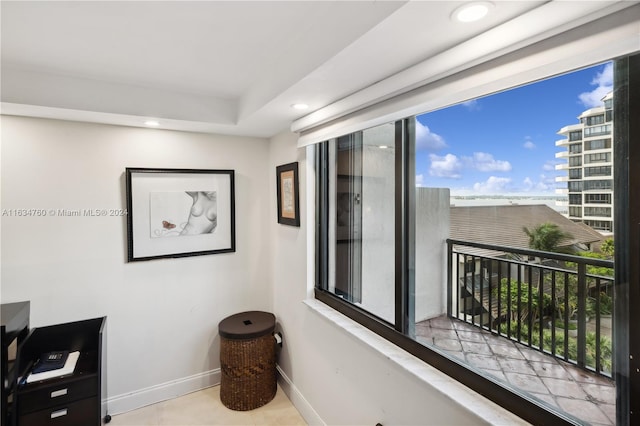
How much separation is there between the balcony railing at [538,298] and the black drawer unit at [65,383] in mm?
2205

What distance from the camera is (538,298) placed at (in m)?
1.28

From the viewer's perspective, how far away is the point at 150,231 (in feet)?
8.17

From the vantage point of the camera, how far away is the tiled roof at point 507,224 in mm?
1066

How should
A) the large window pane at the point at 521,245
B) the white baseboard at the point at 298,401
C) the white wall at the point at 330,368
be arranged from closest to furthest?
the large window pane at the point at 521,245, the white wall at the point at 330,368, the white baseboard at the point at 298,401

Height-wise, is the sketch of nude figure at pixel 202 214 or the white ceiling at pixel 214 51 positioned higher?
the white ceiling at pixel 214 51

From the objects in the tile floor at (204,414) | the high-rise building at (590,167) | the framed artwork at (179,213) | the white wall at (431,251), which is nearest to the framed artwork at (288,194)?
the framed artwork at (179,213)

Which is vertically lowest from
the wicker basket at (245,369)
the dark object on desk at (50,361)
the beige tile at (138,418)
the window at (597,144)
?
the beige tile at (138,418)

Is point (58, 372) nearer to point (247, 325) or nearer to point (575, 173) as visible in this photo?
point (247, 325)

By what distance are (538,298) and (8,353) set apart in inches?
109

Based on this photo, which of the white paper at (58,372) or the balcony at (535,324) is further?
the white paper at (58,372)

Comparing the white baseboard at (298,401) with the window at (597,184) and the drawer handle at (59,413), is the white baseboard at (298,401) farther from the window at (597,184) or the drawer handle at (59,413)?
the window at (597,184)

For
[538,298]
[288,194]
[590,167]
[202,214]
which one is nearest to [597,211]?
[590,167]

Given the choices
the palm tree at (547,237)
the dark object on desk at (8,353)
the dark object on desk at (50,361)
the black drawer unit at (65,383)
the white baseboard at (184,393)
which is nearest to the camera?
the palm tree at (547,237)

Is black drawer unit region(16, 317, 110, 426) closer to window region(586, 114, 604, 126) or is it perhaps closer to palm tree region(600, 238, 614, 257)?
palm tree region(600, 238, 614, 257)
